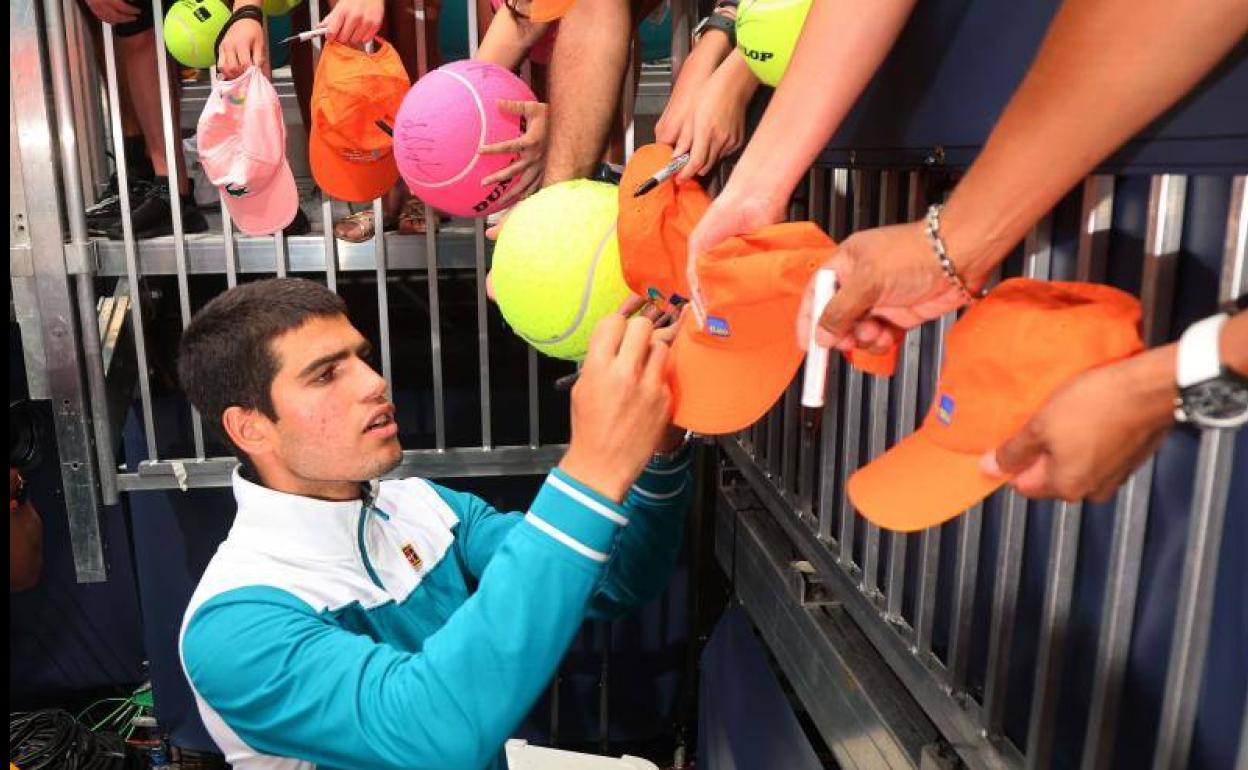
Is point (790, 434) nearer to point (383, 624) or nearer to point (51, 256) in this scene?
point (383, 624)

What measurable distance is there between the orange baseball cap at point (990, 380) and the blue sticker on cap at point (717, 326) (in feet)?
0.79

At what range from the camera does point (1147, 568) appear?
99 cm

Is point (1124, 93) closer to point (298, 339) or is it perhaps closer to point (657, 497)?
point (657, 497)

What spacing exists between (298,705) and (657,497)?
0.77 meters

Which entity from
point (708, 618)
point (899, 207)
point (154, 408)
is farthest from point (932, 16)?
point (154, 408)

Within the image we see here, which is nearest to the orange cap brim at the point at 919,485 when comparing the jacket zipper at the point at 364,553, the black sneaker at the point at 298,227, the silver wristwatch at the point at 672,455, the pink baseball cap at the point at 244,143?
the silver wristwatch at the point at 672,455

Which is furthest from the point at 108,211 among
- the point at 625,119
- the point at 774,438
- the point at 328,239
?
the point at 774,438

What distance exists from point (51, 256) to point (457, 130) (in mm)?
1387

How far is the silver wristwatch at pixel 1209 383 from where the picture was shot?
0.64 meters

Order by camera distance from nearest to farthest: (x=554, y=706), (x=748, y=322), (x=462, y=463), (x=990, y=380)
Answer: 1. (x=990, y=380)
2. (x=748, y=322)
3. (x=462, y=463)
4. (x=554, y=706)

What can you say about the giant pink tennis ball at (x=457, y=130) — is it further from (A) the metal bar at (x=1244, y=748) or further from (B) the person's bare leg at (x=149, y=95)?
(A) the metal bar at (x=1244, y=748)

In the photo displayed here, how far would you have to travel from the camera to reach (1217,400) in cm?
65

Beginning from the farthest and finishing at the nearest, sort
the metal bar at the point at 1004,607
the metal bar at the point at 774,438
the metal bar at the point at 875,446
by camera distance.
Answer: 1. the metal bar at the point at 774,438
2. the metal bar at the point at 875,446
3. the metal bar at the point at 1004,607

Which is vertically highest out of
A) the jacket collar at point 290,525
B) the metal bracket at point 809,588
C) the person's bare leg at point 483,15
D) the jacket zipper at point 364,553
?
the person's bare leg at point 483,15
